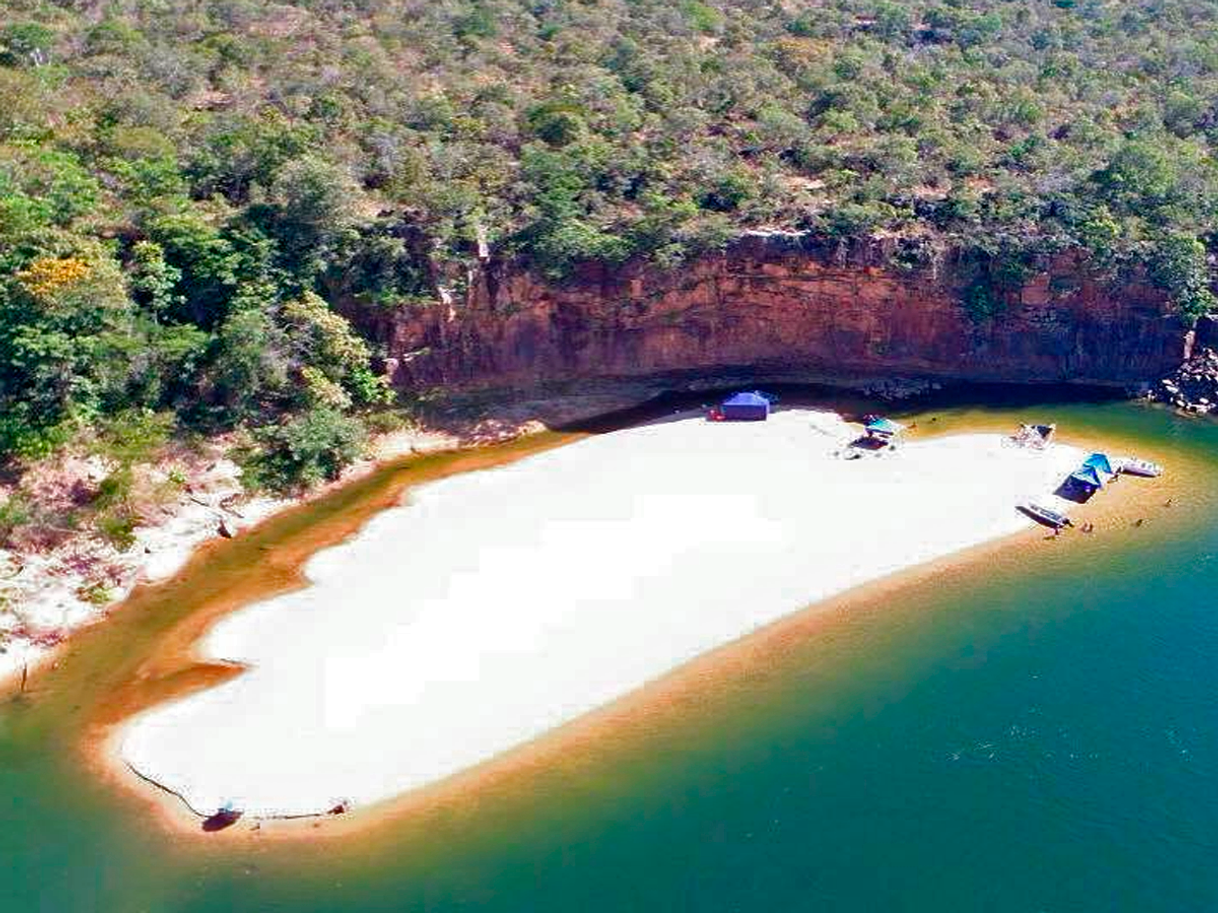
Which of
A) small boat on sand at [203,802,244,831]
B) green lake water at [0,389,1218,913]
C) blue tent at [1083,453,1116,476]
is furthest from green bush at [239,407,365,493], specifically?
blue tent at [1083,453,1116,476]

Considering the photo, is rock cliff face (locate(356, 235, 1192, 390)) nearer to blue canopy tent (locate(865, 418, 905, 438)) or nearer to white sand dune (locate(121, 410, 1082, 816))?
white sand dune (locate(121, 410, 1082, 816))

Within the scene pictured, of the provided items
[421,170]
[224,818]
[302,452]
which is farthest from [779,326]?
[224,818]

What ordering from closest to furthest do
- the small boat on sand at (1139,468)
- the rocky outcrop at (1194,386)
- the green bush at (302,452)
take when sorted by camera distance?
the green bush at (302,452) < the small boat on sand at (1139,468) < the rocky outcrop at (1194,386)

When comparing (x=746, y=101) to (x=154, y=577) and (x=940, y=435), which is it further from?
(x=154, y=577)

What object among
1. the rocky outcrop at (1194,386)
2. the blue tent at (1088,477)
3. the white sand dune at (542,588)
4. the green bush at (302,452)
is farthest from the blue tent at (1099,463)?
the green bush at (302,452)

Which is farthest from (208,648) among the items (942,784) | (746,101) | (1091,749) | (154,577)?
(746,101)

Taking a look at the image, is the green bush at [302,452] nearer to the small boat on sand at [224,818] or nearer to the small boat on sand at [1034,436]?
the small boat on sand at [224,818]
